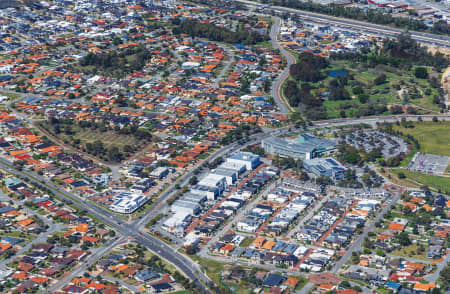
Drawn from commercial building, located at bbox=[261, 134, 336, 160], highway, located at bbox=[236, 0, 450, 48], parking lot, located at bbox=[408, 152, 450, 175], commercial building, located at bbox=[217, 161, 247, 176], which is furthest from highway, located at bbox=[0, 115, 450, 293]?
highway, located at bbox=[236, 0, 450, 48]

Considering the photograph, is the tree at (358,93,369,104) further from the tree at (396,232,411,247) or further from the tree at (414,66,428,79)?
the tree at (396,232,411,247)

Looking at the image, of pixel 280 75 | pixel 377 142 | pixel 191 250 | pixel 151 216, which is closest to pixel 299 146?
pixel 377 142

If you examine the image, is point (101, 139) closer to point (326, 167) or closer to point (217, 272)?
point (326, 167)

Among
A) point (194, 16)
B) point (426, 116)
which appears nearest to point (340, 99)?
point (426, 116)

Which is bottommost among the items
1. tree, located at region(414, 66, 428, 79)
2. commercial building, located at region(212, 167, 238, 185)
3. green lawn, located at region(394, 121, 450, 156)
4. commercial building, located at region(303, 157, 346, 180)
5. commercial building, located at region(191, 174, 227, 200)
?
commercial building, located at region(191, 174, 227, 200)

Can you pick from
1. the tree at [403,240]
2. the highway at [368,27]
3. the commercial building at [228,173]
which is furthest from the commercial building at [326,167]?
the highway at [368,27]

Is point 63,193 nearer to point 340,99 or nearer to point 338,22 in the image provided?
point 340,99
